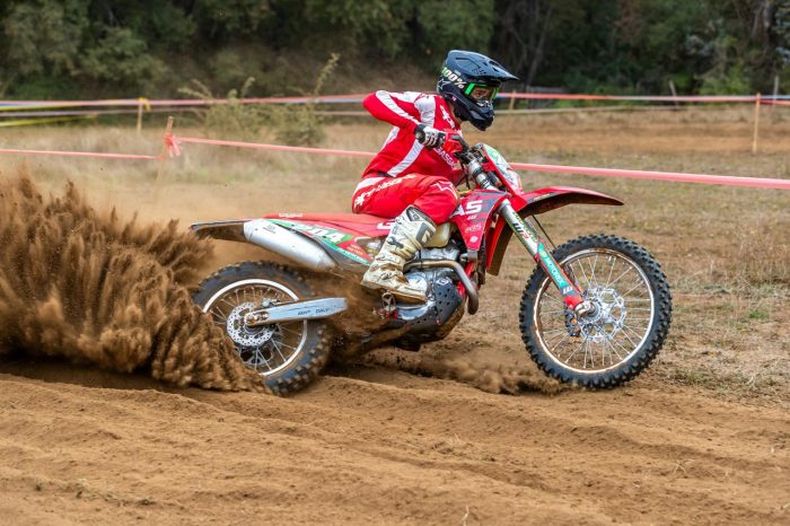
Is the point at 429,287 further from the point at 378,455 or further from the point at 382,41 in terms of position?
the point at 382,41

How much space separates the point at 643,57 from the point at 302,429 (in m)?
42.6


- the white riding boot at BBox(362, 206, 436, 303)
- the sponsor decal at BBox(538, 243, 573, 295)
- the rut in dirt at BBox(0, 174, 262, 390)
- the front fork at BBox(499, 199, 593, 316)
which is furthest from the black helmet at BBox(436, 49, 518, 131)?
the rut in dirt at BBox(0, 174, 262, 390)

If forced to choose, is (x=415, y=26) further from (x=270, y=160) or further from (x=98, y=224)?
(x=98, y=224)

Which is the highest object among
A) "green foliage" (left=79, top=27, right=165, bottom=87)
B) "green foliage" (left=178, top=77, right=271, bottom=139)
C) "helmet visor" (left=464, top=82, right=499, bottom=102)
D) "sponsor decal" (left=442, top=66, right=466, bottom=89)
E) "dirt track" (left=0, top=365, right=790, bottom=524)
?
"green foliage" (left=79, top=27, right=165, bottom=87)

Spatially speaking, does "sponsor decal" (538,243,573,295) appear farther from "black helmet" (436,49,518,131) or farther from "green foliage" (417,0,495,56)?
"green foliage" (417,0,495,56)

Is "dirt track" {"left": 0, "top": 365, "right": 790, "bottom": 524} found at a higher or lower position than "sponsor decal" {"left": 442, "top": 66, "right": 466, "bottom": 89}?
lower

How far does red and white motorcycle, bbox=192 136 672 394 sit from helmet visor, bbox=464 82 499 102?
0.26 m

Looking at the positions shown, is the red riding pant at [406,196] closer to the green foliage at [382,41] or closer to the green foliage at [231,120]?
the green foliage at [231,120]

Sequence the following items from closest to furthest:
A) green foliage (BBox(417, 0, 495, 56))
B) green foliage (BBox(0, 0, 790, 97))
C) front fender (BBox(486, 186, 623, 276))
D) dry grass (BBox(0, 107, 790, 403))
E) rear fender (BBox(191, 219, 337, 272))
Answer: front fender (BBox(486, 186, 623, 276)) → rear fender (BBox(191, 219, 337, 272)) → dry grass (BBox(0, 107, 790, 403)) → green foliage (BBox(0, 0, 790, 97)) → green foliage (BBox(417, 0, 495, 56))

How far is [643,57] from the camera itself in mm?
44750

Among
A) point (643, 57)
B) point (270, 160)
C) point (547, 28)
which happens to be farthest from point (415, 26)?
point (270, 160)

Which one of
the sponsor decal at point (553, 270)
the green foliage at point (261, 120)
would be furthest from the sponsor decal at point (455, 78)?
the green foliage at point (261, 120)

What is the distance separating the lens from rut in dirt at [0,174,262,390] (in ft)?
17.4

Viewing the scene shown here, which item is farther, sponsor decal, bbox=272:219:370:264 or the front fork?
sponsor decal, bbox=272:219:370:264
